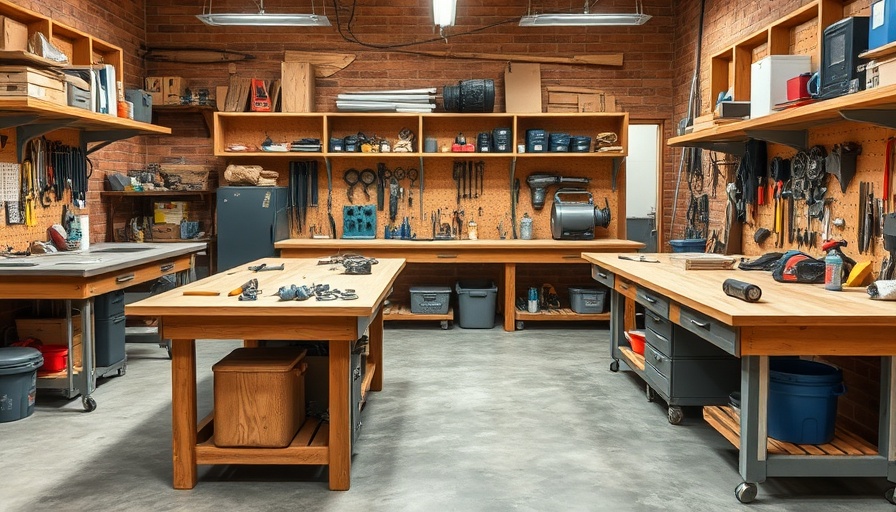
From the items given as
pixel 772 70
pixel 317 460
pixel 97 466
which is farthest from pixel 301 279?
pixel 772 70

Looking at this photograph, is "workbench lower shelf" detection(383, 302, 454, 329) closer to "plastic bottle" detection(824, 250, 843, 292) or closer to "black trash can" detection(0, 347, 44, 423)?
"black trash can" detection(0, 347, 44, 423)

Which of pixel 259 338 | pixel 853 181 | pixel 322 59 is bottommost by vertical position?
pixel 259 338

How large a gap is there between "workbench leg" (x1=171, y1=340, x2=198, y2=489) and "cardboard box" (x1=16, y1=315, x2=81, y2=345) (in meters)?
2.06

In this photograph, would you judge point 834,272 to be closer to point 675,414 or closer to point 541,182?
point 675,414

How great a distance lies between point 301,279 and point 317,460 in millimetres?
1051

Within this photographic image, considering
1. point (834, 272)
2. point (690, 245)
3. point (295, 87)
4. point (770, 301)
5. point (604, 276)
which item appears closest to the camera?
point (770, 301)

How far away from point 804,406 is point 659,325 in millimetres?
1097

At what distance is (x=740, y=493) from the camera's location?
9.94 ft

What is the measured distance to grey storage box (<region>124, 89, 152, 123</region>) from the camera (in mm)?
Answer: 5852

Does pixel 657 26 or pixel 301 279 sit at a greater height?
pixel 657 26

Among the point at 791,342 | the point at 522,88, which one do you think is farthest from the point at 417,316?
the point at 791,342

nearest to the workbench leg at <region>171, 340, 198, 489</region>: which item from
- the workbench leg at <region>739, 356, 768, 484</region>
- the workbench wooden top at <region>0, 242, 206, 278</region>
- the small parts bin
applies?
the small parts bin

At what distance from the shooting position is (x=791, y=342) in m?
2.82

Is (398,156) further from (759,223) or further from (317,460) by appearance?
(317,460)
